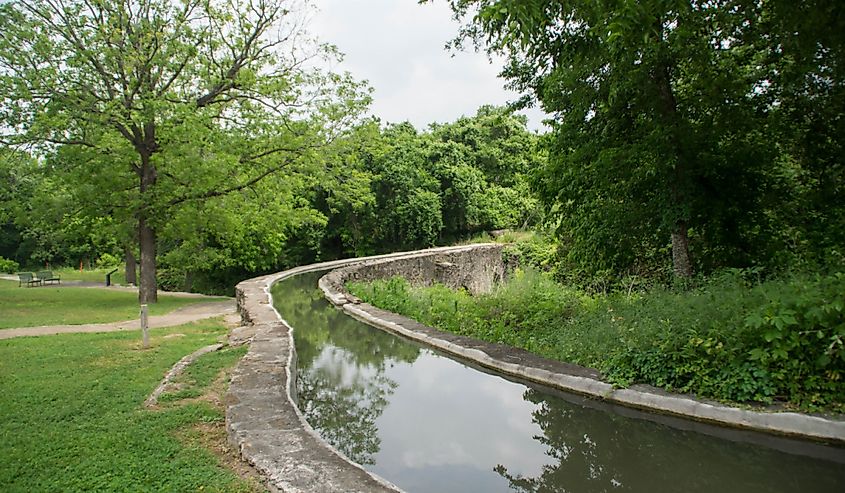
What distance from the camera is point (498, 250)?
22.8 m

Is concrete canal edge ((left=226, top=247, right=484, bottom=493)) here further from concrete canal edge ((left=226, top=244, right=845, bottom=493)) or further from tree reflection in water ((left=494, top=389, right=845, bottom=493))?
tree reflection in water ((left=494, top=389, right=845, bottom=493))

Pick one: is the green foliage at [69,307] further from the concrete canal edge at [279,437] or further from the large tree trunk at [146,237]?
the concrete canal edge at [279,437]

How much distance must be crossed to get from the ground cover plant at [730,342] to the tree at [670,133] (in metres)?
1.10

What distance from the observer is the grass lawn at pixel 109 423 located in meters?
3.44

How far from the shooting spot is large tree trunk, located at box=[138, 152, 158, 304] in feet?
45.9

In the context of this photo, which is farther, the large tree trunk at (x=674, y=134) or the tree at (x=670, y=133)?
the large tree trunk at (x=674, y=134)

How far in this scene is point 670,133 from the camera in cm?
703

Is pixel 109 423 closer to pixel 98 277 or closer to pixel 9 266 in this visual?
pixel 98 277

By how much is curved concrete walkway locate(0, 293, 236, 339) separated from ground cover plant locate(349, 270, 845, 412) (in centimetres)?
758

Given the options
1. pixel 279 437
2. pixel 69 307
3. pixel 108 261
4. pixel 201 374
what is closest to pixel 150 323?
pixel 69 307

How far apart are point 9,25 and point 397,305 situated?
10.7 metres

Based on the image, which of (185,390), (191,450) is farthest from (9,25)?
(191,450)

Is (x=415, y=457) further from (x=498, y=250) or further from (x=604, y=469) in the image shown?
(x=498, y=250)

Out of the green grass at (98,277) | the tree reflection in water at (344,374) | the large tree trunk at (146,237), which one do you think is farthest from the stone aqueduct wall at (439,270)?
the green grass at (98,277)
